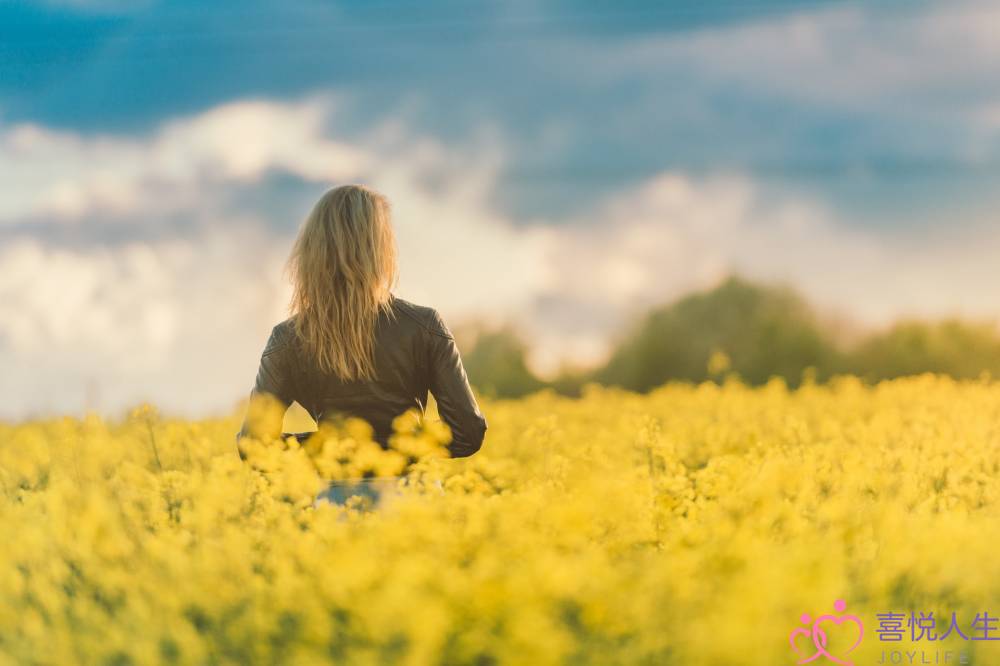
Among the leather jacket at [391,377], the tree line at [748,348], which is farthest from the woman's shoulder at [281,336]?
the tree line at [748,348]

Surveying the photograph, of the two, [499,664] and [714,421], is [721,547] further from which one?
[714,421]

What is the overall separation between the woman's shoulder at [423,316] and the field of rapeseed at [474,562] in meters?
0.36

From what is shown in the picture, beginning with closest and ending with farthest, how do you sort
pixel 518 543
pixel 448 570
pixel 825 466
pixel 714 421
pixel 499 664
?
1. pixel 499 664
2. pixel 448 570
3. pixel 518 543
4. pixel 825 466
5. pixel 714 421

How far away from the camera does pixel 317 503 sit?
3631 millimetres

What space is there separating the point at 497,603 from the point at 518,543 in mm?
420

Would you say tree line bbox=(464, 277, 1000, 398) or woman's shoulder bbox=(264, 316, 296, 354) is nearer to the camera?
woman's shoulder bbox=(264, 316, 296, 354)

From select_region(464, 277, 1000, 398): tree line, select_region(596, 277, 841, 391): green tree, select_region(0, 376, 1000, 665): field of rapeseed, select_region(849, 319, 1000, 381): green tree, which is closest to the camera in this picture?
select_region(0, 376, 1000, 665): field of rapeseed

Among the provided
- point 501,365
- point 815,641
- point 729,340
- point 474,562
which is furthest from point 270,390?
point 729,340

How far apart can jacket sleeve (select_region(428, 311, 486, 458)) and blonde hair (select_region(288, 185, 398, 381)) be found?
21 cm

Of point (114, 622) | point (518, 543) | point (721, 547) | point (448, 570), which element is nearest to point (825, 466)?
point (721, 547)

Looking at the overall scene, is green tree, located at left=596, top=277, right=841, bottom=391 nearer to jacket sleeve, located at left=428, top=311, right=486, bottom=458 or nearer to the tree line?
the tree line

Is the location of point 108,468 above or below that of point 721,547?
above

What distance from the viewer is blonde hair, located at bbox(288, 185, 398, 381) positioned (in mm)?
3541

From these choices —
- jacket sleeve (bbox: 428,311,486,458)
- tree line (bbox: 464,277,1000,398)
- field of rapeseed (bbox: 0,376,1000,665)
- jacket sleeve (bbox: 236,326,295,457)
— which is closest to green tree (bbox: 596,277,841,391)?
tree line (bbox: 464,277,1000,398)
